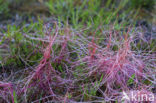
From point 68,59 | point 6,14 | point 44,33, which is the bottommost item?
point 68,59

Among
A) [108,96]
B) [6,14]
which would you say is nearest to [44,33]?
[108,96]

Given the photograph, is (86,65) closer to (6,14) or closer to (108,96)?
(108,96)

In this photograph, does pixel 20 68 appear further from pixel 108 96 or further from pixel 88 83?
pixel 108 96

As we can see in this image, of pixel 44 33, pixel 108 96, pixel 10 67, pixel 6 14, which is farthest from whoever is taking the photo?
pixel 6 14

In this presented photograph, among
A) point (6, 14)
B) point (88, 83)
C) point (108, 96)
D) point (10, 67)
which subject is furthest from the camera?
point (6, 14)

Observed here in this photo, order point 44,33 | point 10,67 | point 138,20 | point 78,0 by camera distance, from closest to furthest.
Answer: point 10,67 → point 44,33 → point 138,20 → point 78,0

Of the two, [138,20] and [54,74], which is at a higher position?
[138,20]

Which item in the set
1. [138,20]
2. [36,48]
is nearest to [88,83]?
[36,48]

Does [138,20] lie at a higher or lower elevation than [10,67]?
higher

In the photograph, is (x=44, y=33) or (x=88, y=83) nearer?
(x=88, y=83)
